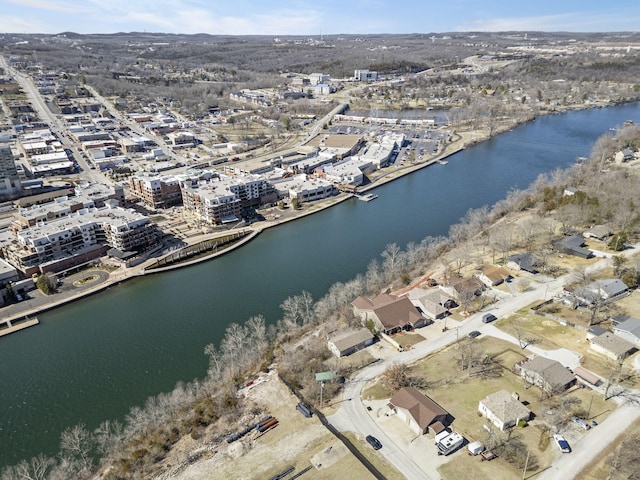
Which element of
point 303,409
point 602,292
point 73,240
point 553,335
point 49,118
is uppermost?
point 49,118

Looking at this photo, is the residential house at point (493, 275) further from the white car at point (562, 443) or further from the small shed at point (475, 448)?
the small shed at point (475, 448)

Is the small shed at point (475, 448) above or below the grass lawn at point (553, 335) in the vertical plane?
above

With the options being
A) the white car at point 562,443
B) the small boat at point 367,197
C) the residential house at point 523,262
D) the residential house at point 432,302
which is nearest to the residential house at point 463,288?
the residential house at point 432,302

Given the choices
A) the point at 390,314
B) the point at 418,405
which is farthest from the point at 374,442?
the point at 390,314

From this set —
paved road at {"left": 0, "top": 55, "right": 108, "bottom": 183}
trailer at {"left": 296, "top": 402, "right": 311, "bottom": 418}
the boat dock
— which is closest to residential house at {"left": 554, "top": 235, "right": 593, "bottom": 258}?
trailer at {"left": 296, "top": 402, "right": 311, "bottom": 418}

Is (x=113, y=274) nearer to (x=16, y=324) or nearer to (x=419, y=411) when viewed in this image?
(x=16, y=324)

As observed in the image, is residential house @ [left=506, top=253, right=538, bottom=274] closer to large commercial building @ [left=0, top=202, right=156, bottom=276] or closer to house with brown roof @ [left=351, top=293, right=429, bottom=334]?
house with brown roof @ [left=351, top=293, right=429, bottom=334]

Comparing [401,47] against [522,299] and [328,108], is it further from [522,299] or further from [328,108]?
[522,299]
